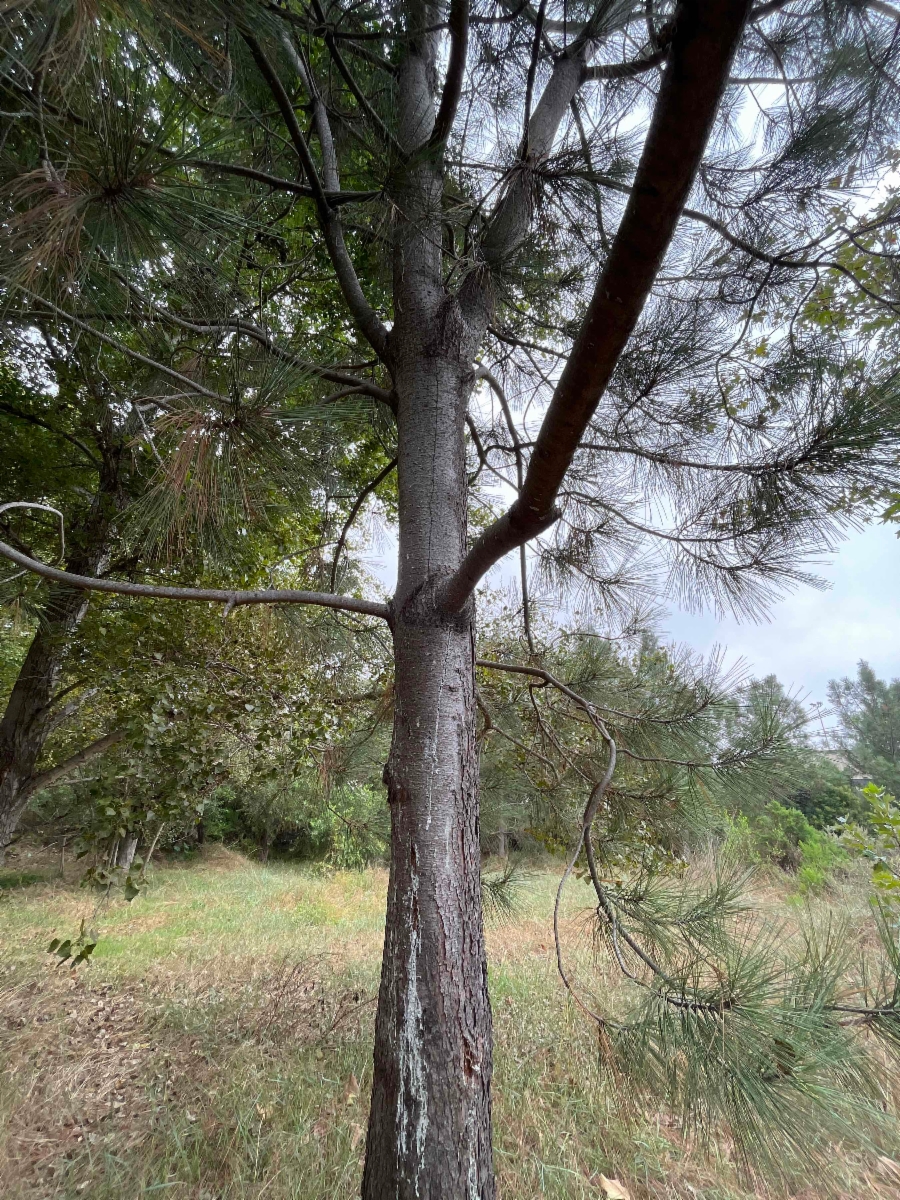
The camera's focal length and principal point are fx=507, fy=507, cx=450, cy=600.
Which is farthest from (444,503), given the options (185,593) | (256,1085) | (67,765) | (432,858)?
(67,765)

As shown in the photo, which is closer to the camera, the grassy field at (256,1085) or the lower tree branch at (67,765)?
the grassy field at (256,1085)

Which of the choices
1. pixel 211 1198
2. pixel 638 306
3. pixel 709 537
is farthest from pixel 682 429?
pixel 211 1198

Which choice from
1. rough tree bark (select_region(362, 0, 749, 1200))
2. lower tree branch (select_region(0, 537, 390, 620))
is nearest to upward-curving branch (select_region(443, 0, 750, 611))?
rough tree bark (select_region(362, 0, 749, 1200))

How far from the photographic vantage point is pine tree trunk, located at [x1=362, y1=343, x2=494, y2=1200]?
33.0 inches

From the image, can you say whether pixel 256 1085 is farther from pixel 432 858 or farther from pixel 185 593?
pixel 185 593

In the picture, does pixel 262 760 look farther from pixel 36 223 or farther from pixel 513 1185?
pixel 36 223

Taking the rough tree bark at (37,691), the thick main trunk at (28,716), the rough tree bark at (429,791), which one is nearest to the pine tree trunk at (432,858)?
the rough tree bark at (429,791)

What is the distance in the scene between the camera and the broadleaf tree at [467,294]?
818mm

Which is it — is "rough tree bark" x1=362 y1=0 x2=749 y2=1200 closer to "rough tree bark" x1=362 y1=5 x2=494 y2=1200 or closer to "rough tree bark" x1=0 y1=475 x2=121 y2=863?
"rough tree bark" x1=362 y1=5 x2=494 y2=1200

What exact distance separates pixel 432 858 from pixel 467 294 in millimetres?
1468

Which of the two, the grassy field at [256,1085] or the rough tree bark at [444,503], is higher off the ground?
the rough tree bark at [444,503]

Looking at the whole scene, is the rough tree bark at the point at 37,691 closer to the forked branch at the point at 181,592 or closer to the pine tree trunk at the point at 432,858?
the forked branch at the point at 181,592

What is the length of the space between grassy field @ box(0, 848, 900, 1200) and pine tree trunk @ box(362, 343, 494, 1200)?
56 cm

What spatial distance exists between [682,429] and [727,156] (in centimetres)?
97
